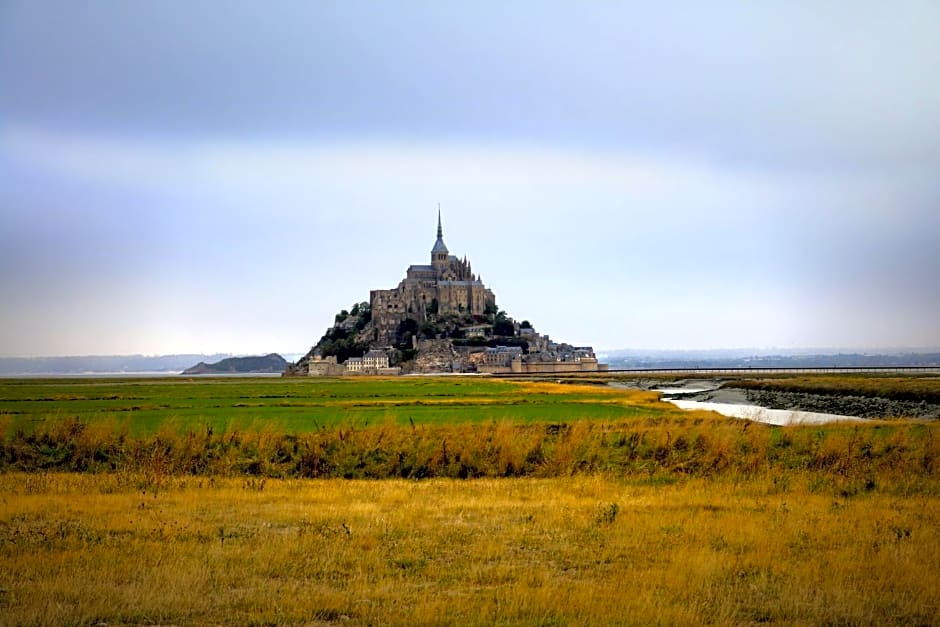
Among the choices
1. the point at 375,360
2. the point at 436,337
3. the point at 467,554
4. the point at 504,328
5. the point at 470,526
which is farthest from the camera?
the point at 504,328

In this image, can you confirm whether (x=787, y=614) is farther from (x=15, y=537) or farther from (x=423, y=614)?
(x=15, y=537)

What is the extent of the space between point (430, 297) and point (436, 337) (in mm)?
12883

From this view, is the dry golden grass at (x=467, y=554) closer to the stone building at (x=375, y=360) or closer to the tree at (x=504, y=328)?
the stone building at (x=375, y=360)

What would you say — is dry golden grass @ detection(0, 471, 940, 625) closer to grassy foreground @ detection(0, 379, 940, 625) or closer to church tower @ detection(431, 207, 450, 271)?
grassy foreground @ detection(0, 379, 940, 625)

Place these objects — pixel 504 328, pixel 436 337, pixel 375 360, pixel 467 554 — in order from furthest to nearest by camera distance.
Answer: pixel 504 328 < pixel 436 337 < pixel 375 360 < pixel 467 554

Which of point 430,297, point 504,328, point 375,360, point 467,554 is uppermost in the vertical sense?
point 430,297

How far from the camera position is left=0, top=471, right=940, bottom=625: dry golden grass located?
742cm

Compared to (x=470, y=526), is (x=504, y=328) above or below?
above

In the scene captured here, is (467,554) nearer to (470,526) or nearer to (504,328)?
(470,526)

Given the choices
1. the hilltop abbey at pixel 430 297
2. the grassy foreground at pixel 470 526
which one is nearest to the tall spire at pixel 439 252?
the hilltop abbey at pixel 430 297

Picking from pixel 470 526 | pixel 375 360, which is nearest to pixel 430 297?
pixel 375 360

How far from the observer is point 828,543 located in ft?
33.4

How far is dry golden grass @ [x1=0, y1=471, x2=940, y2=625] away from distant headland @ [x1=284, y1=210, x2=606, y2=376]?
132803 millimetres

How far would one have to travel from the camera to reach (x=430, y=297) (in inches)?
6811
